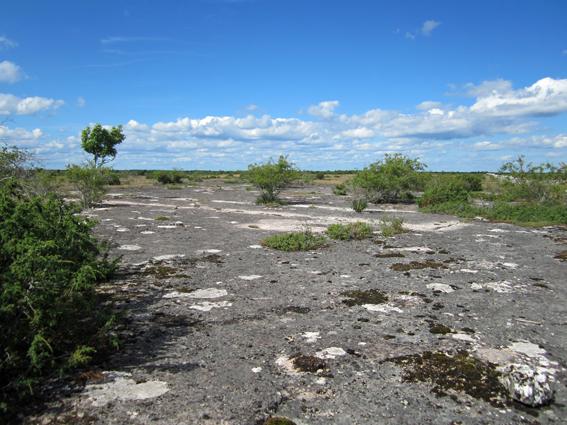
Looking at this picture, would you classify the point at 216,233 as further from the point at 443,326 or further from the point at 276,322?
the point at 443,326

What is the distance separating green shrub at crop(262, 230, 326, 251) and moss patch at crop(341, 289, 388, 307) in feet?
15.2

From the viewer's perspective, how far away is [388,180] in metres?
32.4

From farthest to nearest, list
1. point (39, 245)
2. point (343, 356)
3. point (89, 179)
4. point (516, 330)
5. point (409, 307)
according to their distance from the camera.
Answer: point (89, 179) < point (409, 307) < point (516, 330) < point (343, 356) < point (39, 245)

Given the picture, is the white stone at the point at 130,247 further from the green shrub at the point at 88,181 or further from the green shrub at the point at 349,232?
the green shrub at the point at 88,181

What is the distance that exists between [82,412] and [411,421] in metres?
3.03

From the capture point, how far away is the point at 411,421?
4.00 m

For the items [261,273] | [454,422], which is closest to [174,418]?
[454,422]

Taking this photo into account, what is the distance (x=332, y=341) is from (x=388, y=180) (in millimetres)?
27819

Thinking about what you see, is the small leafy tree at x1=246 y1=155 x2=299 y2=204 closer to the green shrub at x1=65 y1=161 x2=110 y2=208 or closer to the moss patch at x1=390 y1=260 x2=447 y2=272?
the green shrub at x1=65 y1=161 x2=110 y2=208

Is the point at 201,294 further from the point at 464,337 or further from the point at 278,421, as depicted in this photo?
the point at 464,337

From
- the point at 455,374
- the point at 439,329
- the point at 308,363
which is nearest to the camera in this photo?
the point at 455,374

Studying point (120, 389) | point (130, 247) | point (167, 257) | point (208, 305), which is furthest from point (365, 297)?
point (130, 247)

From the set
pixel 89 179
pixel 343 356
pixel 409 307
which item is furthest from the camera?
pixel 89 179

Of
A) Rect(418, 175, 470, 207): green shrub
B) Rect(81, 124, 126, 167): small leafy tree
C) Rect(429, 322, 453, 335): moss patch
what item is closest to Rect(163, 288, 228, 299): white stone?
Rect(429, 322, 453, 335): moss patch
